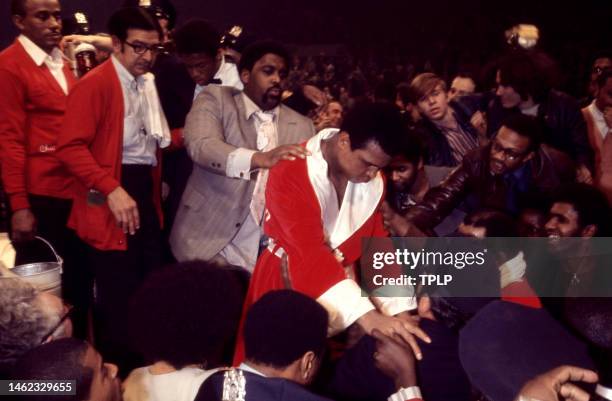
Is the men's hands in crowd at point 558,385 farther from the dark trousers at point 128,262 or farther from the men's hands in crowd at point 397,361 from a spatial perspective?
the dark trousers at point 128,262

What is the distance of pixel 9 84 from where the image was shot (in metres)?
2.32

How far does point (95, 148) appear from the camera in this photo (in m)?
2.35

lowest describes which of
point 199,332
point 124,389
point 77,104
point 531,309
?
point 124,389

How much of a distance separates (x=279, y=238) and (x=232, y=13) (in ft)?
19.3

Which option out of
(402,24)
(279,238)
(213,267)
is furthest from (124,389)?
(402,24)

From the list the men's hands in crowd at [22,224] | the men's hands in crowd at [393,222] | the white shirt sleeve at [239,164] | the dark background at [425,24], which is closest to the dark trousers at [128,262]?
→ the men's hands in crowd at [22,224]

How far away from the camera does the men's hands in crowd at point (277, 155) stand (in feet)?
6.55

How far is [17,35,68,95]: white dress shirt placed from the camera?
2.42 m

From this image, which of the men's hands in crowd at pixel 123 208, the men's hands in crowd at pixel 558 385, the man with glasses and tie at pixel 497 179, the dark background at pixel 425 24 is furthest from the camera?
the dark background at pixel 425 24

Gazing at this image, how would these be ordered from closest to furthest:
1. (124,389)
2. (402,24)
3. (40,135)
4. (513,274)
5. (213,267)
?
(124,389), (213,267), (513,274), (40,135), (402,24)

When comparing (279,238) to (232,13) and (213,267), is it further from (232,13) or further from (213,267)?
(232,13)

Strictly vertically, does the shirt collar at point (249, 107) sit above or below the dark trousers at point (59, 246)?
above

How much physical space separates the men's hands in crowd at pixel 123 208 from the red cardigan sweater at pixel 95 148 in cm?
3

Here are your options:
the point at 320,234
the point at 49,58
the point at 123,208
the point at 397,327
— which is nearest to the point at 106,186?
the point at 123,208
